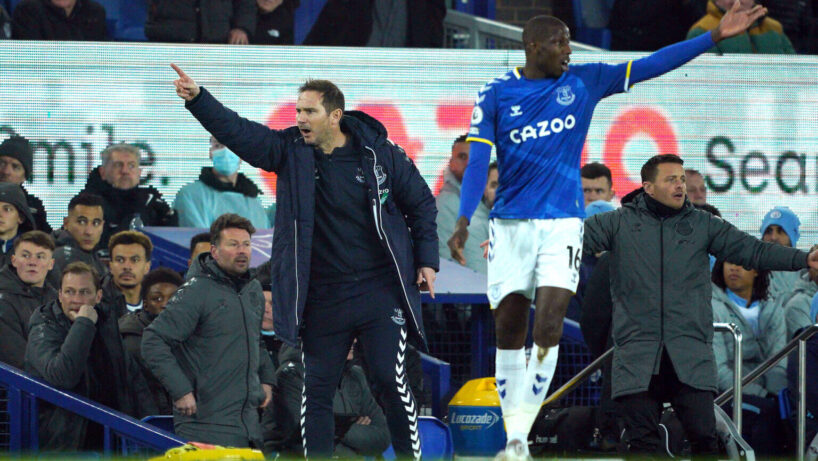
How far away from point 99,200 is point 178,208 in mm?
1036

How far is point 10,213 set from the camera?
8914 millimetres

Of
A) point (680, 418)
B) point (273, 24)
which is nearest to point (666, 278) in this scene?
point (680, 418)

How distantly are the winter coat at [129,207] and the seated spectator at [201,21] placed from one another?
1.83 metres

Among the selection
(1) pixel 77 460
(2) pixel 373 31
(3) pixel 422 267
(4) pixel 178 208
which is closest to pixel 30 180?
(4) pixel 178 208

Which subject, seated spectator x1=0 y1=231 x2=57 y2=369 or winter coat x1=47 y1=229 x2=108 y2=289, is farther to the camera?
winter coat x1=47 y1=229 x2=108 y2=289

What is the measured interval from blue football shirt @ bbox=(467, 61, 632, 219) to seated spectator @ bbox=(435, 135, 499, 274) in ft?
11.1

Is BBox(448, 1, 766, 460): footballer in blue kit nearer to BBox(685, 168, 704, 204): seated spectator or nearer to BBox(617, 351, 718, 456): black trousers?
BBox(617, 351, 718, 456): black trousers

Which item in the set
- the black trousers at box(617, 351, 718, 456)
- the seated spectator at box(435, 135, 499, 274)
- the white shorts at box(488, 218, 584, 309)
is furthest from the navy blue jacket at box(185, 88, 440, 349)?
the seated spectator at box(435, 135, 499, 274)

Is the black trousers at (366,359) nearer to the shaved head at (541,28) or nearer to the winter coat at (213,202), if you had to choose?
the shaved head at (541,28)

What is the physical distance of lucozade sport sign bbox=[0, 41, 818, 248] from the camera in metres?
10.8

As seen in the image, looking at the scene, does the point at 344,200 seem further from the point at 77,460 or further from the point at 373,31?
the point at 373,31

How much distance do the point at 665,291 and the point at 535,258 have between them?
981mm

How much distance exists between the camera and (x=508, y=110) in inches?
252

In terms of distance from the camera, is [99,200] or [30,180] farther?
[30,180]
